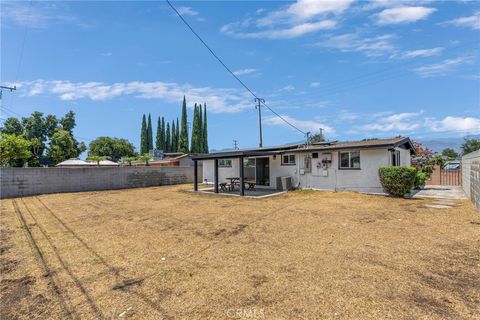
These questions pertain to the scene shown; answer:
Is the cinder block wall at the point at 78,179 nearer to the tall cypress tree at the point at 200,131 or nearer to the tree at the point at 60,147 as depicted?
the tree at the point at 60,147

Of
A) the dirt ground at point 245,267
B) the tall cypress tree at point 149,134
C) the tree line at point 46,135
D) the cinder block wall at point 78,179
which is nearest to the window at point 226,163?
the cinder block wall at point 78,179

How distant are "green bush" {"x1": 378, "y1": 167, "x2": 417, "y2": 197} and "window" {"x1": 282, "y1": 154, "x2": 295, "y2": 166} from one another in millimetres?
4977

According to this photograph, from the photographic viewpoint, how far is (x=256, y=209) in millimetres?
10055

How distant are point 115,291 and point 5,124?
47.5 meters

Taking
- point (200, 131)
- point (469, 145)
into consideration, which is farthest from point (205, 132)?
point (469, 145)

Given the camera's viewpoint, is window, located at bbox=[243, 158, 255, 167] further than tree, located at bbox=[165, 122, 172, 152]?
No

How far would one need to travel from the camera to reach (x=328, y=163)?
14914 millimetres

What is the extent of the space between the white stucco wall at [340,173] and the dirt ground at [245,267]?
16.2 ft

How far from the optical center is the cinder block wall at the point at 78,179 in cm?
1468

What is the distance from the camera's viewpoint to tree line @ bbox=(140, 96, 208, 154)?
2014 inches

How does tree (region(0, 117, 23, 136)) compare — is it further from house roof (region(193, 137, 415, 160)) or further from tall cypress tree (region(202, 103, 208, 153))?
house roof (region(193, 137, 415, 160))

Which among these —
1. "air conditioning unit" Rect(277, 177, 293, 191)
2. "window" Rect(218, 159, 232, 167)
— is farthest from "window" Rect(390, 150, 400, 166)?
"window" Rect(218, 159, 232, 167)

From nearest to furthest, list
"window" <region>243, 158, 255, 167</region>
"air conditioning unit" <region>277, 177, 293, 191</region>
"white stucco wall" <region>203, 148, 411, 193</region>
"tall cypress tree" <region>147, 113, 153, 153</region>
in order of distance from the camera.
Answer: "white stucco wall" <region>203, 148, 411, 193</region>
"air conditioning unit" <region>277, 177, 293, 191</region>
"window" <region>243, 158, 255, 167</region>
"tall cypress tree" <region>147, 113, 153, 153</region>

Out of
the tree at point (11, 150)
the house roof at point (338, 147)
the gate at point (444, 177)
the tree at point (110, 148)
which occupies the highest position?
the tree at point (110, 148)
